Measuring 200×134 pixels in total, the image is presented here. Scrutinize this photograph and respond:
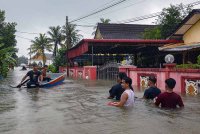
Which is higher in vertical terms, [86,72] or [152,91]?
[86,72]

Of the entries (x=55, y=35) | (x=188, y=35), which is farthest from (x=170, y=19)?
(x=55, y=35)

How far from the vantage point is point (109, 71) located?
2767 centimetres

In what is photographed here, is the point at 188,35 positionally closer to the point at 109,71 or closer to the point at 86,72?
the point at 109,71

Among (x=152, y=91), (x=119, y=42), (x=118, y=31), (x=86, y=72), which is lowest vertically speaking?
(x=152, y=91)

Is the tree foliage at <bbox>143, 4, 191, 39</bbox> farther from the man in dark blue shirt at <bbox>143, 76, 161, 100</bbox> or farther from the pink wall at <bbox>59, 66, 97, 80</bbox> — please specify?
the man in dark blue shirt at <bbox>143, 76, 161, 100</bbox>

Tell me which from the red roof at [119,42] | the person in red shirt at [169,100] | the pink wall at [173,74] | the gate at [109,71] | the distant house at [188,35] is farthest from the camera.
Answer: the red roof at [119,42]

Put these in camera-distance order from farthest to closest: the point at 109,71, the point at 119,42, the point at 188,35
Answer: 1. the point at 109,71
2. the point at 119,42
3. the point at 188,35

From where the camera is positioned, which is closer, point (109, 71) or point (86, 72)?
point (109, 71)

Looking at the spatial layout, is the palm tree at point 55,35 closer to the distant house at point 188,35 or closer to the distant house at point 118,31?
the distant house at point 118,31

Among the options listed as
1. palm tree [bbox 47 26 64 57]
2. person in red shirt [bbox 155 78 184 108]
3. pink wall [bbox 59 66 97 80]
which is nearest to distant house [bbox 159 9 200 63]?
pink wall [bbox 59 66 97 80]

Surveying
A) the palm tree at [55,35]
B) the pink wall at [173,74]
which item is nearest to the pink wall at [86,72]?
the pink wall at [173,74]

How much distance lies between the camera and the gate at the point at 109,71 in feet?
85.8

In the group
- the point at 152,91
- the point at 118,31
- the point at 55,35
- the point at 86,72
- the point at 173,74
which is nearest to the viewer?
the point at 152,91

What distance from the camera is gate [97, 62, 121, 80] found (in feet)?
85.8
